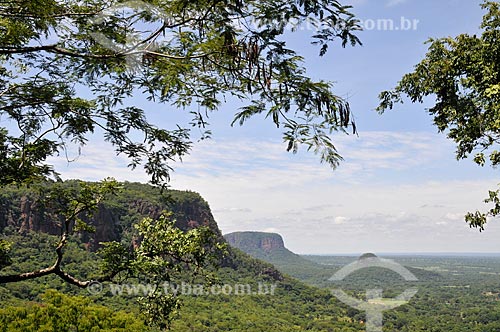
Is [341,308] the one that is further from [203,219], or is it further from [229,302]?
[203,219]

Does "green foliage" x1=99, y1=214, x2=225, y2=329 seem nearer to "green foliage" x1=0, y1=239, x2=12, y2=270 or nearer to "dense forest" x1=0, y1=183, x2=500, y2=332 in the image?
"dense forest" x1=0, y1=183, x2=500, y2=332

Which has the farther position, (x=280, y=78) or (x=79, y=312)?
(x=79, y=312)

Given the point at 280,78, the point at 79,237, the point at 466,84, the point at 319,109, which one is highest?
the point at 466,84

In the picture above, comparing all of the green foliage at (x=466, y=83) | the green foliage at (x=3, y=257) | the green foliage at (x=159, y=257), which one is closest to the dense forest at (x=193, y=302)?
the green foliage at (x=159, y=257)

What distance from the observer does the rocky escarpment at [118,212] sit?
55.7 meters

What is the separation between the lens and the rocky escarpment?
55.7 m

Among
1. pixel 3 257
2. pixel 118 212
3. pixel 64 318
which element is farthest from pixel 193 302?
pixel 3 257

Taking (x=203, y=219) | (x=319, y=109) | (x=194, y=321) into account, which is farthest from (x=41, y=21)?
(x=203, y=219)

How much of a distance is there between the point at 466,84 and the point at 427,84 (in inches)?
31.1

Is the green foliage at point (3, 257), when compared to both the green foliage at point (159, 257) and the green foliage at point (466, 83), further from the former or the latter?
the green foliage at point (466, 83)

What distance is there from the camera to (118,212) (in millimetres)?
68875

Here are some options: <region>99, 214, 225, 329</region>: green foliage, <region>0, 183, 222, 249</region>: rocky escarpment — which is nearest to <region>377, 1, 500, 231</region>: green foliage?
<region>99, 214, 225, 329</region>: green foliage

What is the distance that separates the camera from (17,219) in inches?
2215

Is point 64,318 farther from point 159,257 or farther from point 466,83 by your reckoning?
point 466,83
